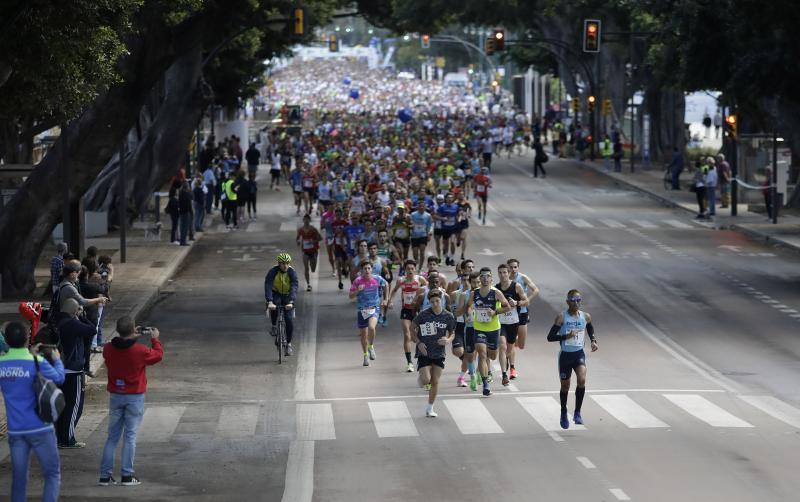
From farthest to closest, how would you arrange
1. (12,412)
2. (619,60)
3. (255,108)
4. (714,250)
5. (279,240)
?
1. (255,108)
2. (619,60)
3. (279,240)
4. (714,250)
5. (12,412)

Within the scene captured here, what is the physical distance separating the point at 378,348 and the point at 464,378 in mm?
3988

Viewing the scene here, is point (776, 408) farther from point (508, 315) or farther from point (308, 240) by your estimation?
point (308, 240)

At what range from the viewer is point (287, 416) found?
69.1 feet

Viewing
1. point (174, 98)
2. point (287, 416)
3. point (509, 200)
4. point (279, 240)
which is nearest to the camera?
point (287, 416)

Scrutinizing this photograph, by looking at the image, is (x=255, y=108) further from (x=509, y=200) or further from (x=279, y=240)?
(x=279, y=240)

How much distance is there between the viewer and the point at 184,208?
43.2 m

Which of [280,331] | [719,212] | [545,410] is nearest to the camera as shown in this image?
[545,410]

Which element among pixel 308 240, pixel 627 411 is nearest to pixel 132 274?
pixel 308 240

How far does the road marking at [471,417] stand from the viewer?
1947 cm

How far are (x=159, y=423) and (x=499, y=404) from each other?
14.3 ft

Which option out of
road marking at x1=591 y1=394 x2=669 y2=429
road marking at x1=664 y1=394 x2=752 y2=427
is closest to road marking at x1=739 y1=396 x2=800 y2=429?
road marking at x1=664 y1=394 x2=752 y2=427

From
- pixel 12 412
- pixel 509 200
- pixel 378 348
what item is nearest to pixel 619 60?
pixel 509 200

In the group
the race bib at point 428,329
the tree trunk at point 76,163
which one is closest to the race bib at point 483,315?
the race bib at point 428,329

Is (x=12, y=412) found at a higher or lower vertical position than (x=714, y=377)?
higher
